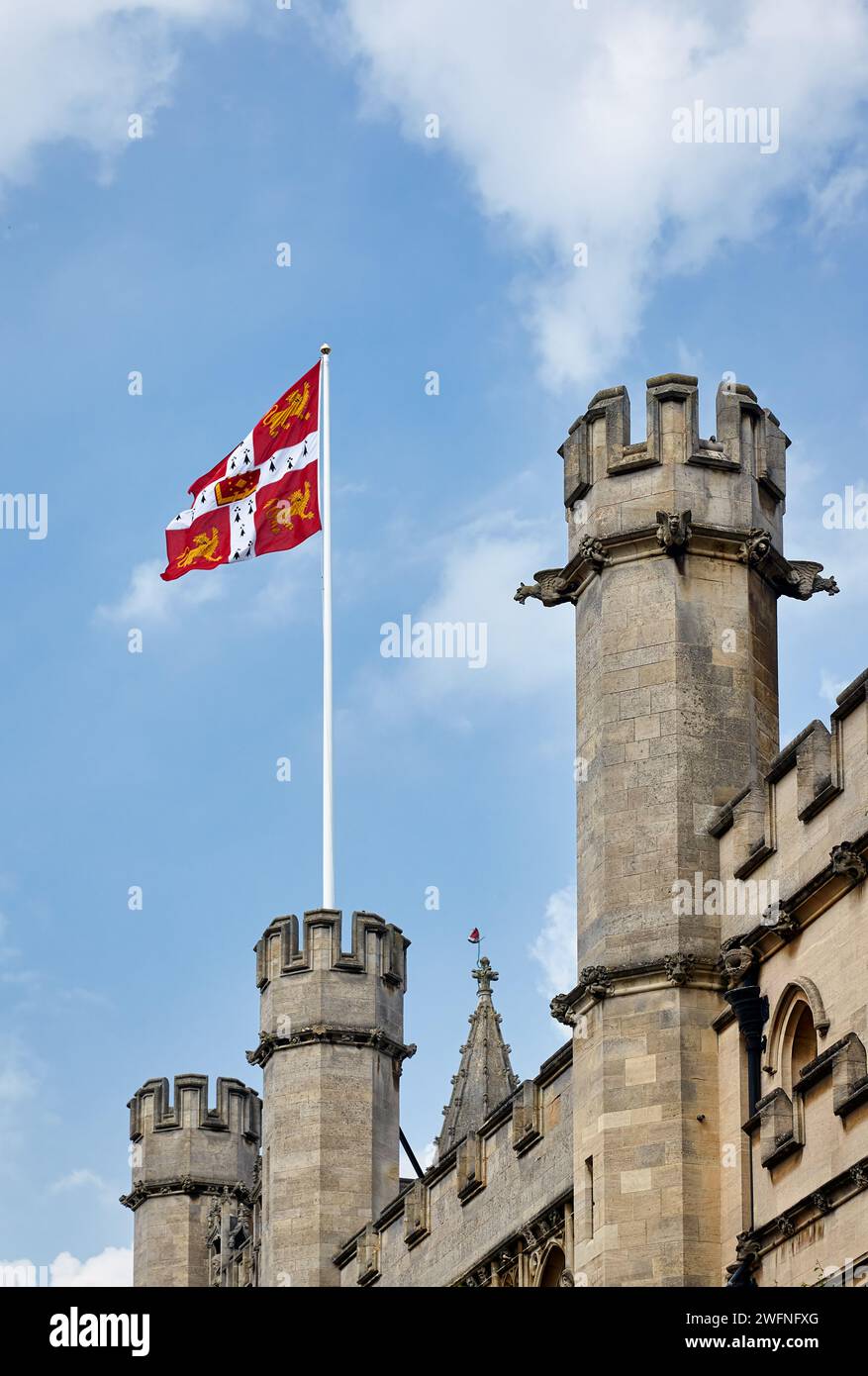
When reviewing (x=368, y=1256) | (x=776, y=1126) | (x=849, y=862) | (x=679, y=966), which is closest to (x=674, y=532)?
(x=679, y=966)

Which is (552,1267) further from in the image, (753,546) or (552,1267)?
(753,546)

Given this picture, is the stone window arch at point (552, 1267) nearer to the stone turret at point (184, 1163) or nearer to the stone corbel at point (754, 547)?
the stone corbel at point (754, 547)

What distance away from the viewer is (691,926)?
25469 mm

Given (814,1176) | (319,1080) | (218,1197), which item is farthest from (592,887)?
(218,1197)

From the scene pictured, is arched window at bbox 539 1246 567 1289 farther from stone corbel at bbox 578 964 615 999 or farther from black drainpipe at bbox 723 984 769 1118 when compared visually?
black drainpipe at bbox 723 984 769 1118

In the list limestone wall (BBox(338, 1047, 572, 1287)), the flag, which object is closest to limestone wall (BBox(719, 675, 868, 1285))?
limestone wall (BBox(338, 1047, 572, 1287))

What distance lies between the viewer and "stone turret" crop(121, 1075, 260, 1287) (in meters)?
45.8

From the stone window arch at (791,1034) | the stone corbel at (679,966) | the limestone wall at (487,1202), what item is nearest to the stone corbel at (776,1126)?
the stone window arch at (791,1034)

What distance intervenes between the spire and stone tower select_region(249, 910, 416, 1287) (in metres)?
9.89

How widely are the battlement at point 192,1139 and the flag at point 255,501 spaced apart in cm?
1019

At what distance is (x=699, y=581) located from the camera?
26.7 m

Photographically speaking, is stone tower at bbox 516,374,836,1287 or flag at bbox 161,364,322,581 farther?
flag at bbox 161,364,322,581

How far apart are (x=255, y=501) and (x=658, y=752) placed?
14988mm
